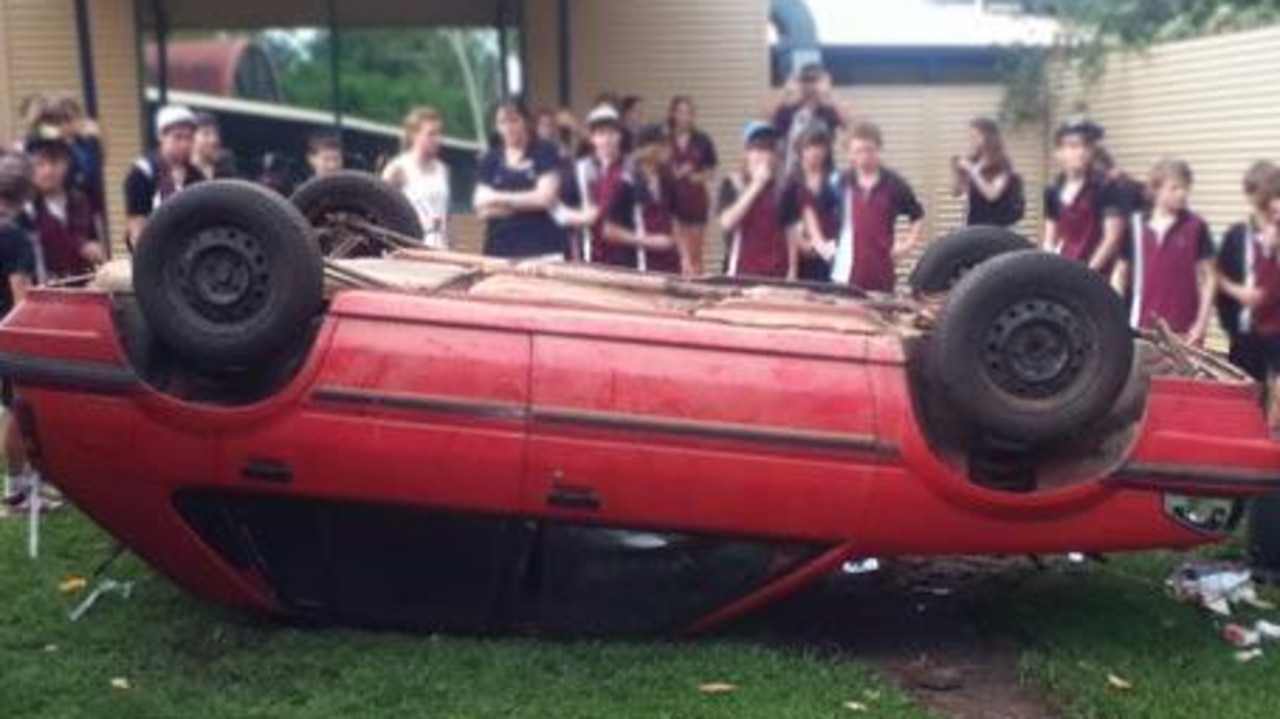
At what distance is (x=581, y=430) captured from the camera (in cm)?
495

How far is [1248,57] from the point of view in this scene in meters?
12.6

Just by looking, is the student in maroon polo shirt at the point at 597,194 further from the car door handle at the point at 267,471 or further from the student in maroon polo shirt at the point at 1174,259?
the car door handle at the point at 267,471

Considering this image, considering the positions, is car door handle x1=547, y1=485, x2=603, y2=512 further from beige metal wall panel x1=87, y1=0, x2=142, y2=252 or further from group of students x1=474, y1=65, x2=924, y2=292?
beige metal wall panel x1=87, y1=0, x2=142, y2=252

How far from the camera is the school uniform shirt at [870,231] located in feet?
27.7

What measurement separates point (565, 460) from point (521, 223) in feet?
13.5

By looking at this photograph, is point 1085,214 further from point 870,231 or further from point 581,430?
point 581,430

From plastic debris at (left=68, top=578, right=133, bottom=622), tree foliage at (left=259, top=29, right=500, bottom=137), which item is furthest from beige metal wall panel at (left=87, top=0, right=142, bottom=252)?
tree foliage at (left=259, top=29, right=500, bottom=137)

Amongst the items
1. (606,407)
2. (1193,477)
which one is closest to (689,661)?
(606,407)

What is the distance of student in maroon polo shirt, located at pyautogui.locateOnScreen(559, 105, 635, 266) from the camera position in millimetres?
8984

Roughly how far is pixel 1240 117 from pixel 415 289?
925 centimetres

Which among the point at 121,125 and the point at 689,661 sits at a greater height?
the point at 121,125

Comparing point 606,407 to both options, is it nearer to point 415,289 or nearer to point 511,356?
point 511,356

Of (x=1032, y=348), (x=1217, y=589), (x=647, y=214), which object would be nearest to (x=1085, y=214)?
(x=647, y=214)

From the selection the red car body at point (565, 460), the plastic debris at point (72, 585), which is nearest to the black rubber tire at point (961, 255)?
the red car body at point (565, 460)
